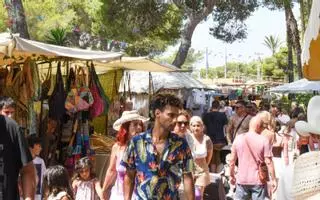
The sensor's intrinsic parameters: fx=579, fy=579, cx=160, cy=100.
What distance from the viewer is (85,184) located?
6.29 m

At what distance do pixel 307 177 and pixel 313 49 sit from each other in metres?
0.67

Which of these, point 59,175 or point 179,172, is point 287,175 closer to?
point 179,172

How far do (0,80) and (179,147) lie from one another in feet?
15.7

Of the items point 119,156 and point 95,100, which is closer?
point 119,156

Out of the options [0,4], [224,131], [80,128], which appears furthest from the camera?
[0,4]

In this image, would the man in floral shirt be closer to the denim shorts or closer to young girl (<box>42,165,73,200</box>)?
young girl (<box>42,165,73,200</box>)

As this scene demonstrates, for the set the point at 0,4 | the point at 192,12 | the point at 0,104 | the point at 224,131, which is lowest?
the point at 224,131

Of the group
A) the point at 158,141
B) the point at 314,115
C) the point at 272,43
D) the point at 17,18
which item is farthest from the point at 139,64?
the point at 272,43

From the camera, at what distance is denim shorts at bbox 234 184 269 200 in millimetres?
6633

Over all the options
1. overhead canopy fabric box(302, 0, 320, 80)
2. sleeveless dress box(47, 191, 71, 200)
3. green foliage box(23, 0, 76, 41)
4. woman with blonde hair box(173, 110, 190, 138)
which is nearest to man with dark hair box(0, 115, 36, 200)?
sleeveless dress box(47, 191, 71, 200)

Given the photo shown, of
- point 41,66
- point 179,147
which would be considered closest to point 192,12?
point 41,66


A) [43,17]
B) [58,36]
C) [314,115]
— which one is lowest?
[314,115]

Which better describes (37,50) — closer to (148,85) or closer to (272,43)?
(148,85)

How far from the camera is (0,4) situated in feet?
101
